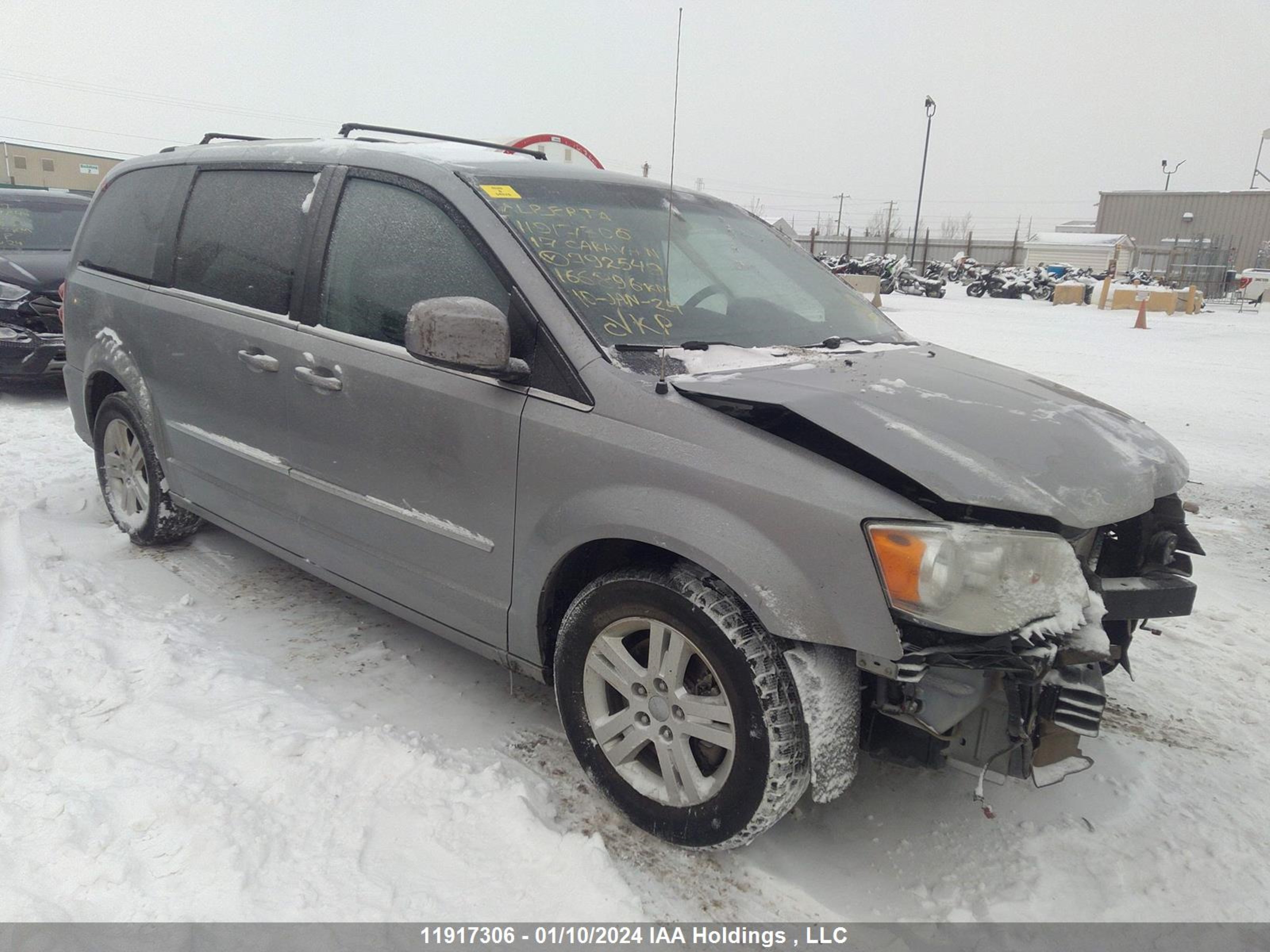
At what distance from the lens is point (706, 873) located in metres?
2.35

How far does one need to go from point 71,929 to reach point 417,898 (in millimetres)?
758

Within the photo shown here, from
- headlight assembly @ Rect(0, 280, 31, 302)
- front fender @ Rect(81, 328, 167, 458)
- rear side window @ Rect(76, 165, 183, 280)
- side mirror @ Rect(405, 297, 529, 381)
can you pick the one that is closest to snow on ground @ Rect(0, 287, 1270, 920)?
front fender @ Rect(81, 328, 167, 458)

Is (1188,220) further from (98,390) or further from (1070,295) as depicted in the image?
(98,390)

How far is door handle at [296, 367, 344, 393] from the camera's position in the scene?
117 inches

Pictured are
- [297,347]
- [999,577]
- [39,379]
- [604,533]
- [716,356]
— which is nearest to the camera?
[999,577]

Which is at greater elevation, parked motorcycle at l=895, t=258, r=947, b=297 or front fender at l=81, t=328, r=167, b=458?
parked motorcycle at l=895, t=258, r=947, b=297

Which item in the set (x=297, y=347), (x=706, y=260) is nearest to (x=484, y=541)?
(x=297, y=347)

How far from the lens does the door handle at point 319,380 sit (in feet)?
9.72

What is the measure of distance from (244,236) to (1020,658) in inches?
125

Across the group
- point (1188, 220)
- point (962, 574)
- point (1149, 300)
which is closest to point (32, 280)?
point (962, 574)

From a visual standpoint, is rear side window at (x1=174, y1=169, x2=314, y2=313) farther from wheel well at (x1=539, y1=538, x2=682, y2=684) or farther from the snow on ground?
wheel well at (x1=539, y1=538, x2=682, y2=684)

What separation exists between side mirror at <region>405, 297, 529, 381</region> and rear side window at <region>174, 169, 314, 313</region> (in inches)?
43.3

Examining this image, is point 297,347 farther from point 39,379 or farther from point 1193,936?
point 39,379

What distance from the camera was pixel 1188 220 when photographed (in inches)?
1784
